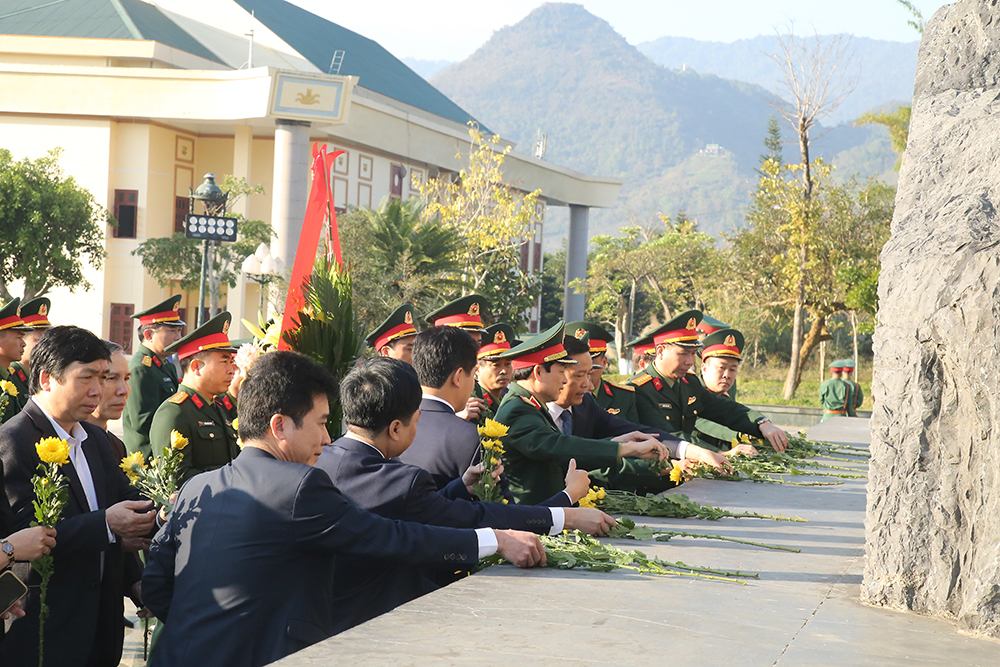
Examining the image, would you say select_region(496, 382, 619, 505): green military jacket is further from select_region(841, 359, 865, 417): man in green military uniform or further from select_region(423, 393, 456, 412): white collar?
select_region(841, 359, 865, 417): man in green military uniform

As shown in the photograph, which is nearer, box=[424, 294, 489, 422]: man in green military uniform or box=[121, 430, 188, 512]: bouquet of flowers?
box=[121, 430, 188, 512]: bouquet of flowers

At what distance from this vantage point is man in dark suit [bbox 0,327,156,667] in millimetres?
2859

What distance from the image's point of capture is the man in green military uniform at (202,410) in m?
4.25

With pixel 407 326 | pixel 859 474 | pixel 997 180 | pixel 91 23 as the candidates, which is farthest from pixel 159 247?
pixel 997 180

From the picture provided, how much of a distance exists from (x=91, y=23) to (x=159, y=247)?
8.38m

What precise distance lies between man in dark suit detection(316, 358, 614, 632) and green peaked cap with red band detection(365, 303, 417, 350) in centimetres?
303

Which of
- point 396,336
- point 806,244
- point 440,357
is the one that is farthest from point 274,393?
point 806,244

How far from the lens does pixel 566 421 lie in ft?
15.9

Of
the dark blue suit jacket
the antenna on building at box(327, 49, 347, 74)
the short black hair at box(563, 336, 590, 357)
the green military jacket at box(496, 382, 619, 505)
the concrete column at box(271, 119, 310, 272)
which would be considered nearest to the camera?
the dark blue suit jacket

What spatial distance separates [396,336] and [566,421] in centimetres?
154

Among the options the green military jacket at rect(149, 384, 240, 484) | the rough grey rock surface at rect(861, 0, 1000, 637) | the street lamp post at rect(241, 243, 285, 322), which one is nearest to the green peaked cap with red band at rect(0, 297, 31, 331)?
the green military jacket at rect(149, 384, 240, 484)

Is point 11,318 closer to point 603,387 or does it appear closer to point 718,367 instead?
point 603,387

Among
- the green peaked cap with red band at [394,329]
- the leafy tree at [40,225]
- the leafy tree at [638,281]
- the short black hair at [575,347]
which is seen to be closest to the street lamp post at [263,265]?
the leafy tree at [40,225]

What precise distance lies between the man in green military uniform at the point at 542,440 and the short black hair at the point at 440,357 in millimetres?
508
